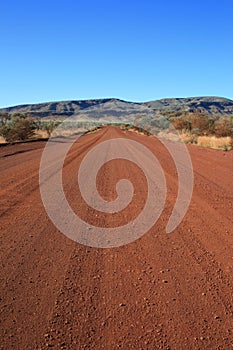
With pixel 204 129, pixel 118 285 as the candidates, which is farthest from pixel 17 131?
pixel 118 285

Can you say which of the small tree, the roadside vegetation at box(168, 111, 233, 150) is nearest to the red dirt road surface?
the roadside vegetation at box(168, 111, 233, 150)

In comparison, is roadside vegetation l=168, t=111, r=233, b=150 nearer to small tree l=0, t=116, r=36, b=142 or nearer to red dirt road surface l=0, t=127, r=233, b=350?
small tree l=0, t=116, r=36, b=142

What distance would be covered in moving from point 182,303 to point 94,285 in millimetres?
1034

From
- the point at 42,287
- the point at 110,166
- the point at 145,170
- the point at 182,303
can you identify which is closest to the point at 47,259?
the point at 42,287

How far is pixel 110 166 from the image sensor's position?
15.3m

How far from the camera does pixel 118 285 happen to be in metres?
4.54

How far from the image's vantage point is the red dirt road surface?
138 inches

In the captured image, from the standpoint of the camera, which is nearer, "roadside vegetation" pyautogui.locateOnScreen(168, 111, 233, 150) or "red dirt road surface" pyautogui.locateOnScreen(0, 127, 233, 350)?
"red dirt road surface" pyautogui.locateOnScreen(0, 127, 233, 350)

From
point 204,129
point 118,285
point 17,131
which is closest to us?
Answer: point 118,285

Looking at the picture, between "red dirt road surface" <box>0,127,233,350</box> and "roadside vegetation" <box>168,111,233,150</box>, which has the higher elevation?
"red dirt road surface" <box>0,127,233,350</box>

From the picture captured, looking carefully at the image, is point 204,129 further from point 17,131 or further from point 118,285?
point 118,285

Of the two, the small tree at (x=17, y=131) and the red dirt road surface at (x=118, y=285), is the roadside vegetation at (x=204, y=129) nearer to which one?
the small tree at (x=17, y=131)

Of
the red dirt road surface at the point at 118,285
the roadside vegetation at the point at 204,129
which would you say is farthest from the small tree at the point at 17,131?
the red dirt road surface at the point at 118,285

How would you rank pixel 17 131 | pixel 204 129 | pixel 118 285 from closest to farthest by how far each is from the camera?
pixel 118 285, pixel 17 131, pixel 204 129
